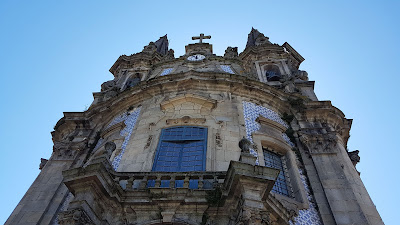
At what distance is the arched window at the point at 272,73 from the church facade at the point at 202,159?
3.12ft

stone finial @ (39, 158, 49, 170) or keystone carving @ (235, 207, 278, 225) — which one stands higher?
stone finial @ (39, 158, 49, 170)

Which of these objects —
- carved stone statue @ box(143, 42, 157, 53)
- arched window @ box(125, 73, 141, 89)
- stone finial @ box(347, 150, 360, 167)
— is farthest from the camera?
carved stone statue @ box(143, 42, 157, 53)

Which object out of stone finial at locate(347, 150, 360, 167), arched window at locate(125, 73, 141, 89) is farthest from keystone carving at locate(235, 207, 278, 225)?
arched window at locate(125, 73, 141, 89)

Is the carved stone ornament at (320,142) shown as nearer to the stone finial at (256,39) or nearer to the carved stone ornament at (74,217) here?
the carved stone ornament at (74,217)

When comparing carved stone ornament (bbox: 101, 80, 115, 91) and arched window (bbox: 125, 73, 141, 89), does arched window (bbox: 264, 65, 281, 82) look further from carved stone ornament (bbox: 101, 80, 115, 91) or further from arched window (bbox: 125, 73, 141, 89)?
carved stone ornament (bbox: 101, 80, 115, 91)

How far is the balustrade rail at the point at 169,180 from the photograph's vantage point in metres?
10.7

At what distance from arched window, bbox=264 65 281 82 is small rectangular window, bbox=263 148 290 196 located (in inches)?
342

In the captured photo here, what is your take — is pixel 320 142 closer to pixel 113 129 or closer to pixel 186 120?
pixel 186 120

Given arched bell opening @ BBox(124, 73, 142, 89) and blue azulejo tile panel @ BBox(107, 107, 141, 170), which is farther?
arched bell opening @ BBox(124, 73, 142, 89)

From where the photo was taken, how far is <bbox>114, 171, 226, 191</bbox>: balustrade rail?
1071 centimetres

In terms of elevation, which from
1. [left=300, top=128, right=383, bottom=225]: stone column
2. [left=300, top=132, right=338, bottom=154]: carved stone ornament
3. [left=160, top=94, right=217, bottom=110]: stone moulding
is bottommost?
[left=300, top=128, right=383, bottom=225]: stone column

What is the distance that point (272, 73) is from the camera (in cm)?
2334

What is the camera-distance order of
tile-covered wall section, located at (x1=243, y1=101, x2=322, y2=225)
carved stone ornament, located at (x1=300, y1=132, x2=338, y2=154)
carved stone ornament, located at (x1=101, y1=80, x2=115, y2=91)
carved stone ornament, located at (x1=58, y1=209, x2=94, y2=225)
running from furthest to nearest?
carved stone ornament, located at (x1=101, y1=80, x2=115, y2=91) < carved stone ornament, located at (x1=300, y1=132, x2=338, y2=154) < tile-covered wall section, located at (x1=243, y1=101, x2=322, y2=225) < carved stone ornament, located at (x1=58, y1=209, x2=94, y2=225)

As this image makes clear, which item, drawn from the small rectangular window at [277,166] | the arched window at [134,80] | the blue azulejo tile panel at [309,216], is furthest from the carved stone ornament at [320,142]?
the arched window at [134,80]
